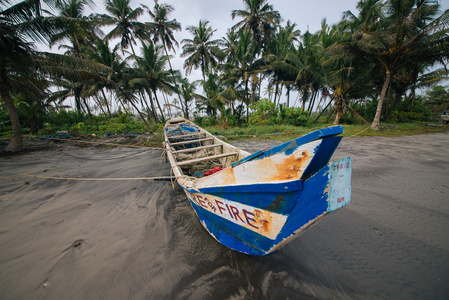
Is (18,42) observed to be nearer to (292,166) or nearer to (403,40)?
(292,166)

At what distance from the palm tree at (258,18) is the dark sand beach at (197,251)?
17953mm

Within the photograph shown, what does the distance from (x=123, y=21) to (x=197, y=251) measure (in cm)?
2022

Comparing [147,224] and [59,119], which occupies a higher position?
[59,119]

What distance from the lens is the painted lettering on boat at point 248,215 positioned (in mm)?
1067

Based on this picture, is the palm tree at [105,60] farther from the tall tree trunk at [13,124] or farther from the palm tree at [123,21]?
the tall tree trunk at [13,124]

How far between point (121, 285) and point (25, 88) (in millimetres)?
10035

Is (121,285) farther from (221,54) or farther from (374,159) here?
(221,54)

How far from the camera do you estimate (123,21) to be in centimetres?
1412

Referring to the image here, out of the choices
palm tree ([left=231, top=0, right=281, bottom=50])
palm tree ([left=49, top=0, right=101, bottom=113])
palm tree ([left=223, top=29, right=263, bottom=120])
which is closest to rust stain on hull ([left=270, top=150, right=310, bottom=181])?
palm tree ([left=49, top=0, right=101, bottom=113])

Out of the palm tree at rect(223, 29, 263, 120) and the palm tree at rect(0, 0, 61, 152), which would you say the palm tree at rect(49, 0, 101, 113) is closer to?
the palm tree at rect(0, 0, 61, 152)

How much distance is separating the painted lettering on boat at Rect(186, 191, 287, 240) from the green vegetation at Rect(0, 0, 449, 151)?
24.9 ft

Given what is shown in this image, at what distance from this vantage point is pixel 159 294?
4.25 ft

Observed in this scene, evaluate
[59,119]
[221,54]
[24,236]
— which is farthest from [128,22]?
[24,236]

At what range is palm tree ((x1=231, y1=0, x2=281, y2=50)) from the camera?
47.6 feet
